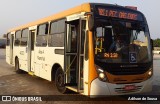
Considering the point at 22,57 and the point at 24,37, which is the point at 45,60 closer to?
the point at 24,37

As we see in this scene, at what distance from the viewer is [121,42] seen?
8086mm

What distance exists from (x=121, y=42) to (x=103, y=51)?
643mm

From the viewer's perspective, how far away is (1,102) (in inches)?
348

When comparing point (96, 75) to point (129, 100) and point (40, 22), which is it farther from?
point (40, 22)

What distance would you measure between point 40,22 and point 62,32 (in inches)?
109

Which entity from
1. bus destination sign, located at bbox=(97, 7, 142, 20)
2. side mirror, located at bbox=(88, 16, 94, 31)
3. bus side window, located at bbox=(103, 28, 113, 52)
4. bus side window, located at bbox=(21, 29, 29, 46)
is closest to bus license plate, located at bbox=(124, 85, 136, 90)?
bus side window, located at bbox=(103, 28, 113, 52)

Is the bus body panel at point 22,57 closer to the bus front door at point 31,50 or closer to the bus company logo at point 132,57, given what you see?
the bus front door at point 31,50

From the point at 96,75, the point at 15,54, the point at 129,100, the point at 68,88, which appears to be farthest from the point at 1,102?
the point at 15,54

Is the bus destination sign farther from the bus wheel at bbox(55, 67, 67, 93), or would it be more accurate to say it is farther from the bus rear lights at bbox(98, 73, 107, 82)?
the bus wheel at bbox(55, 67, 67, 93)

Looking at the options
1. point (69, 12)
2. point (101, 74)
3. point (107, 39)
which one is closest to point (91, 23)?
point (107, 39)

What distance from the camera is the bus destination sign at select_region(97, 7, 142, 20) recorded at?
320 inches

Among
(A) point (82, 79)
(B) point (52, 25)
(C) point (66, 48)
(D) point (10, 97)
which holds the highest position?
(B) point (52, 25)

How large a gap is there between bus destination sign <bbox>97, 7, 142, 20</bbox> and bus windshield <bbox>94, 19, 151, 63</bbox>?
0.17 meters

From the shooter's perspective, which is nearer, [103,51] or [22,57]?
[103,51]
